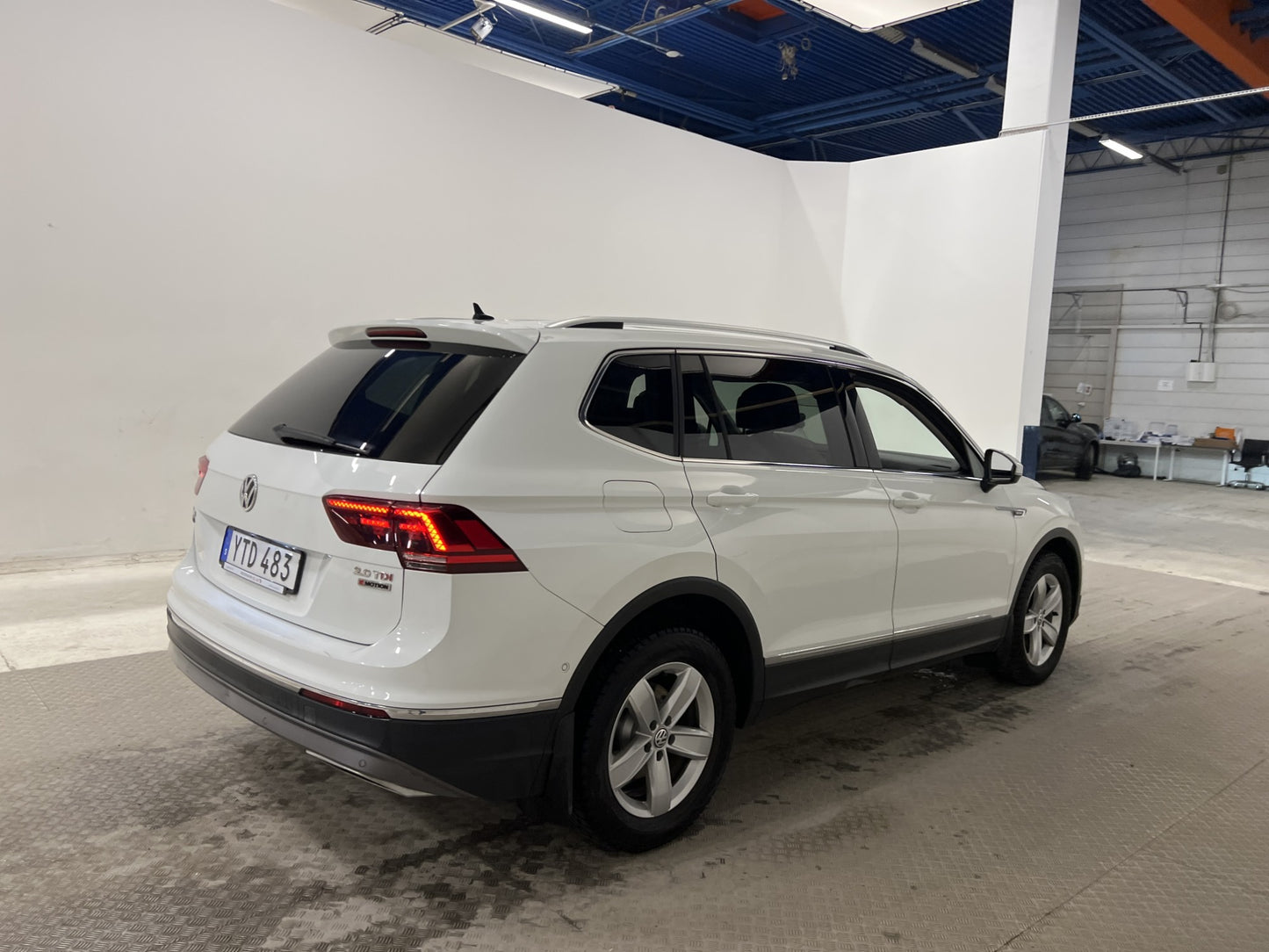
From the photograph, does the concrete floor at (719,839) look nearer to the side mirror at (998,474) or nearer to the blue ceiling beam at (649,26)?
the side mirror at (998,474)

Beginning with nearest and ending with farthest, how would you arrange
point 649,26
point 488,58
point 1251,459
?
point 488,58
point 649,26
point 1251,459

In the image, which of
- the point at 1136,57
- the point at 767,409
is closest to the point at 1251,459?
the point at 1136,57

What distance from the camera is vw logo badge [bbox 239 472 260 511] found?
7.85ft

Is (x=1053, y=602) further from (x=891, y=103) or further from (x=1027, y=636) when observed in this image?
(x=891, y=103)

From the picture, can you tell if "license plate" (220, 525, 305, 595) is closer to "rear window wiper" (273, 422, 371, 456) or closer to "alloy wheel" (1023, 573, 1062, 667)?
"rear window wiper" (273, 422, 371, 456)

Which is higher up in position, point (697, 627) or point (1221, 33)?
point (1221, 33)

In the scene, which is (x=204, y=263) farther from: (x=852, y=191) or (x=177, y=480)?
(x=852, y=191)

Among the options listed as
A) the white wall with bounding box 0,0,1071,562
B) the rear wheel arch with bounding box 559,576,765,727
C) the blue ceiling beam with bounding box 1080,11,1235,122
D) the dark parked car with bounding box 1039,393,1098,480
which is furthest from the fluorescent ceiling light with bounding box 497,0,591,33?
the dark parked car with bounding box 1039,393,1098,480

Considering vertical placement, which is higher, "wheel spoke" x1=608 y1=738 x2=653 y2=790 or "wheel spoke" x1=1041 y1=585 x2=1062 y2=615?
"wheel spoke" x1=1041 y1=585 x2=1062 y2=615

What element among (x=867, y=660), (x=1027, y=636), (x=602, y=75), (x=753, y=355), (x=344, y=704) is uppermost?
(x=602, y=75)

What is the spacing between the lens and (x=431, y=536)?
79.8 inches

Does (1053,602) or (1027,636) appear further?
(1053,602)

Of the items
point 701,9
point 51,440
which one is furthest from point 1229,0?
point 51,440

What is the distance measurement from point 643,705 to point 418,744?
0.67m
